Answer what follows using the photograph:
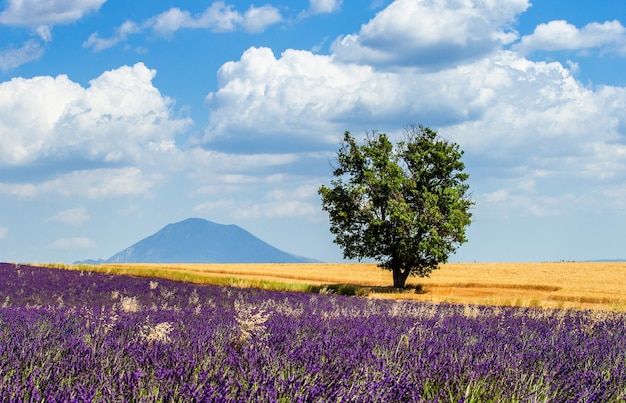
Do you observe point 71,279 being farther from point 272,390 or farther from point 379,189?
point 272,390

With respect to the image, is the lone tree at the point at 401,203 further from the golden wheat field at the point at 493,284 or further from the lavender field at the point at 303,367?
the lavender field at the point at 303,367

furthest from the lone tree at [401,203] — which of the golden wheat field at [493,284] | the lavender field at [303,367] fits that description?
the lavender field at [303,367]

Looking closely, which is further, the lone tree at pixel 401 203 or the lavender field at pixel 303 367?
the lone tree at pixel 401 203

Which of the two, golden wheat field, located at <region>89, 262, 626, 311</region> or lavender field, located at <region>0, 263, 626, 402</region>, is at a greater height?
lavender field, located at <region>0, 263, 626, 402</region>

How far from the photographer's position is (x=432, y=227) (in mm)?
30375

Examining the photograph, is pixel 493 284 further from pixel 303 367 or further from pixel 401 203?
pixel 303 367

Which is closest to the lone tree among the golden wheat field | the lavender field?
the golden wheat field

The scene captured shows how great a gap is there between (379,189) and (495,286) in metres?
11.0

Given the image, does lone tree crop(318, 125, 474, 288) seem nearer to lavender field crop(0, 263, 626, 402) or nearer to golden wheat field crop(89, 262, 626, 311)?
golden wheat field crop(89, 262, 626, 311)

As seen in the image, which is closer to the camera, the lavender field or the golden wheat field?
the lavender field

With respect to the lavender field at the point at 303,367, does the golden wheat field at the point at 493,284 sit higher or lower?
lower

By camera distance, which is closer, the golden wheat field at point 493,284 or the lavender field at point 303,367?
the lavender field at point 303,367

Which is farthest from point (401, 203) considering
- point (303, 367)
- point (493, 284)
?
point (303, 367)

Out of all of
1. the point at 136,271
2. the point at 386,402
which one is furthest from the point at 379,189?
the point at 386,402
